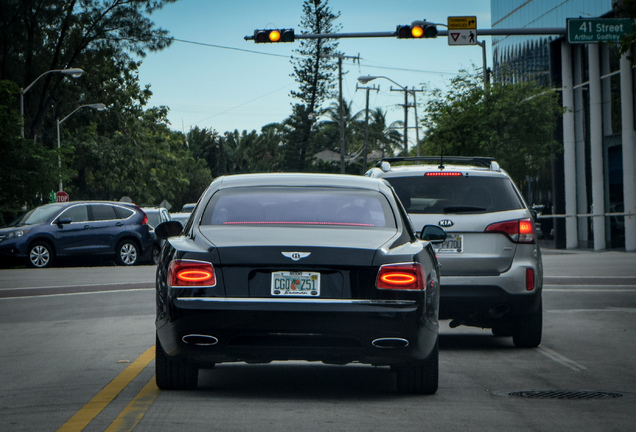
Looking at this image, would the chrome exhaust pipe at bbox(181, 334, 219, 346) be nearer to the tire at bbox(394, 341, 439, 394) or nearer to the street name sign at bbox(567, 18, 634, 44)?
the tire at bbox(394, 341, 439, 394)

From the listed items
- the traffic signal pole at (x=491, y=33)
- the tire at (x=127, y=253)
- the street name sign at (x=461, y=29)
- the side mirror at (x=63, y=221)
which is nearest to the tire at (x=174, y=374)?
the traffic signal pole at (x=491, y=33)

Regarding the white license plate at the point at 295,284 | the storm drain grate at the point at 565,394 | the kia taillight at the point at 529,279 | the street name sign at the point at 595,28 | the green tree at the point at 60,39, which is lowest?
the storm drain grate at the point at 565,394

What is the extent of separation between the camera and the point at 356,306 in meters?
7.11

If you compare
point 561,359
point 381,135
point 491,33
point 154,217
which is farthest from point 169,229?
point 381,135

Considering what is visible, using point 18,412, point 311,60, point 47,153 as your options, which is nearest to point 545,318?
point 18,412

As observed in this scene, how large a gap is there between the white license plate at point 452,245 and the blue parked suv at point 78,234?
64.4 feet

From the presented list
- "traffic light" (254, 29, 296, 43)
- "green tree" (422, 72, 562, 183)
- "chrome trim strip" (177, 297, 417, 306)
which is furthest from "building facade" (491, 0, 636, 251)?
"chrome trim strip" (177, 297, 417, 306)

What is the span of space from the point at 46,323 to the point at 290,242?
25.2ft

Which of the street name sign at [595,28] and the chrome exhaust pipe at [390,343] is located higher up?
the street name sign at [595,28]

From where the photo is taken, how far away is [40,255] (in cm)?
2848

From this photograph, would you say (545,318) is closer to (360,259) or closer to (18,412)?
(360,259)

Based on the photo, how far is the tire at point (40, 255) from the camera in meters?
28.3

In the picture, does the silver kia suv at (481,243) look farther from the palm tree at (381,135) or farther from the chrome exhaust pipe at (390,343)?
the palm tree at (381,135)

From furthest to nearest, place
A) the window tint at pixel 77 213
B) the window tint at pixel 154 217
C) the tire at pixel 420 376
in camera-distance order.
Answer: the window tint at pixel 154 217, the window tint at pixel 77 213, the tire at pixel 420 376
